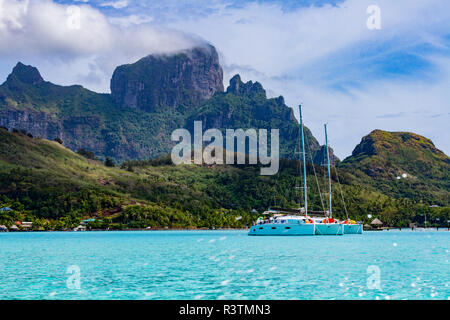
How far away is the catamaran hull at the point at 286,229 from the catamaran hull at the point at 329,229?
111 inches

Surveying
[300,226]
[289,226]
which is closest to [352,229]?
[300,226]

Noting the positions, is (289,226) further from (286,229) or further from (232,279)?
(232,279)

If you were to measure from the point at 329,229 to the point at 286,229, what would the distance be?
11545 mm

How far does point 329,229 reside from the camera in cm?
11300

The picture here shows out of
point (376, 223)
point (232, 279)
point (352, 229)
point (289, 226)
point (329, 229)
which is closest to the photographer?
point (232, 279)

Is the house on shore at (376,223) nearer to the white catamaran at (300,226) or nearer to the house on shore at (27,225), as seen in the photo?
the white catamaran at (300,226)

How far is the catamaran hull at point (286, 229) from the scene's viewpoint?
350ft

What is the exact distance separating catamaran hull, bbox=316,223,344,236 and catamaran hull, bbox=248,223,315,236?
2829 millimetres

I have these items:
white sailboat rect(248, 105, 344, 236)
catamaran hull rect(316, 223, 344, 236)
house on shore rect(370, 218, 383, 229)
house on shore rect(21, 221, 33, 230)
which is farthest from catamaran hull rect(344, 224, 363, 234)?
house on shore rect(21, 221, 33, 230)

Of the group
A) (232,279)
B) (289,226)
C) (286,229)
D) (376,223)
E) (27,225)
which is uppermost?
(289,226)

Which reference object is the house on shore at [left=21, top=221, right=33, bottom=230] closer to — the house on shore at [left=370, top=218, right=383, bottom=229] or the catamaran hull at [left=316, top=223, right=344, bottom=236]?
the catamaran hull at [left=316, top=223, right=344, bottom=236]

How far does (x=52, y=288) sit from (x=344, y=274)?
2019 cm

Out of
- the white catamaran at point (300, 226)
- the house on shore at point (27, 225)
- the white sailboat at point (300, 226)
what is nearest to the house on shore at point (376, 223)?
the white catamaran at point (300, 226)

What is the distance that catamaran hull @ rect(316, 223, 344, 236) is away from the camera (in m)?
110
